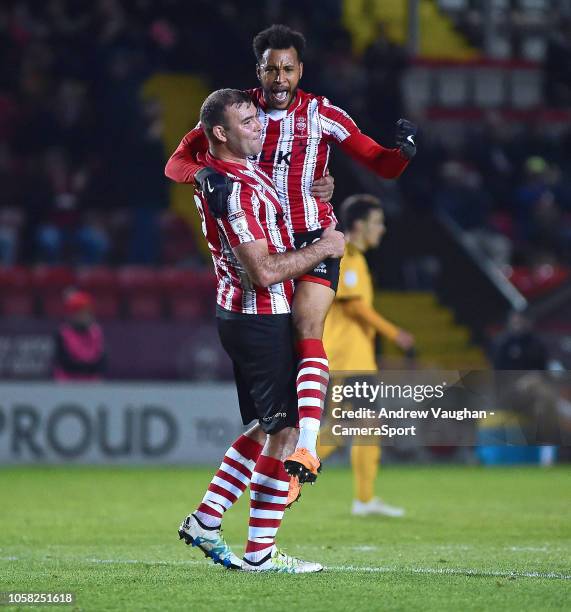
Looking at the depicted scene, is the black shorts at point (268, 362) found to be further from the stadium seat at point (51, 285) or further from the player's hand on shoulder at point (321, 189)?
the stadium seat at point (51, 285)

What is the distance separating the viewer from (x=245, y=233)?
6.15 meters

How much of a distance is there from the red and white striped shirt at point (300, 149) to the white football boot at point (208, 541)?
144 centimetres

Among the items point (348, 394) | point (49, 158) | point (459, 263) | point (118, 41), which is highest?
point (118, 41)

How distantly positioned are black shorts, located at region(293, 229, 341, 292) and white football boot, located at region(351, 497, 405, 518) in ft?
12.2

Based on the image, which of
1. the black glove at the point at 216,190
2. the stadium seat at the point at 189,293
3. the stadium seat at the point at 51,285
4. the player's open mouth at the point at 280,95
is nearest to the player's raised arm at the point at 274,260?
the black glove at the point at 216,190

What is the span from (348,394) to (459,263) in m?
9.47

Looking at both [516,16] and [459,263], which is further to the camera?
[516,16]

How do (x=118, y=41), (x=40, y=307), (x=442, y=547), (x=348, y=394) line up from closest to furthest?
(x=442, y=547)
(x=348, y=394)
(x=40, y=307)
(x=118, y=41)

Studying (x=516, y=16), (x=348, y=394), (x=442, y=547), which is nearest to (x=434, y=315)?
(x=516, y=16)

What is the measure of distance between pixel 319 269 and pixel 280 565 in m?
1.36

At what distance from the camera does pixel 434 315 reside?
18797mm

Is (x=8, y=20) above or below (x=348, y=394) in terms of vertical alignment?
above

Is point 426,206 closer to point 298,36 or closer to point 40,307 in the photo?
point 40,307

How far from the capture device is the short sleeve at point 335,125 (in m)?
6.64
